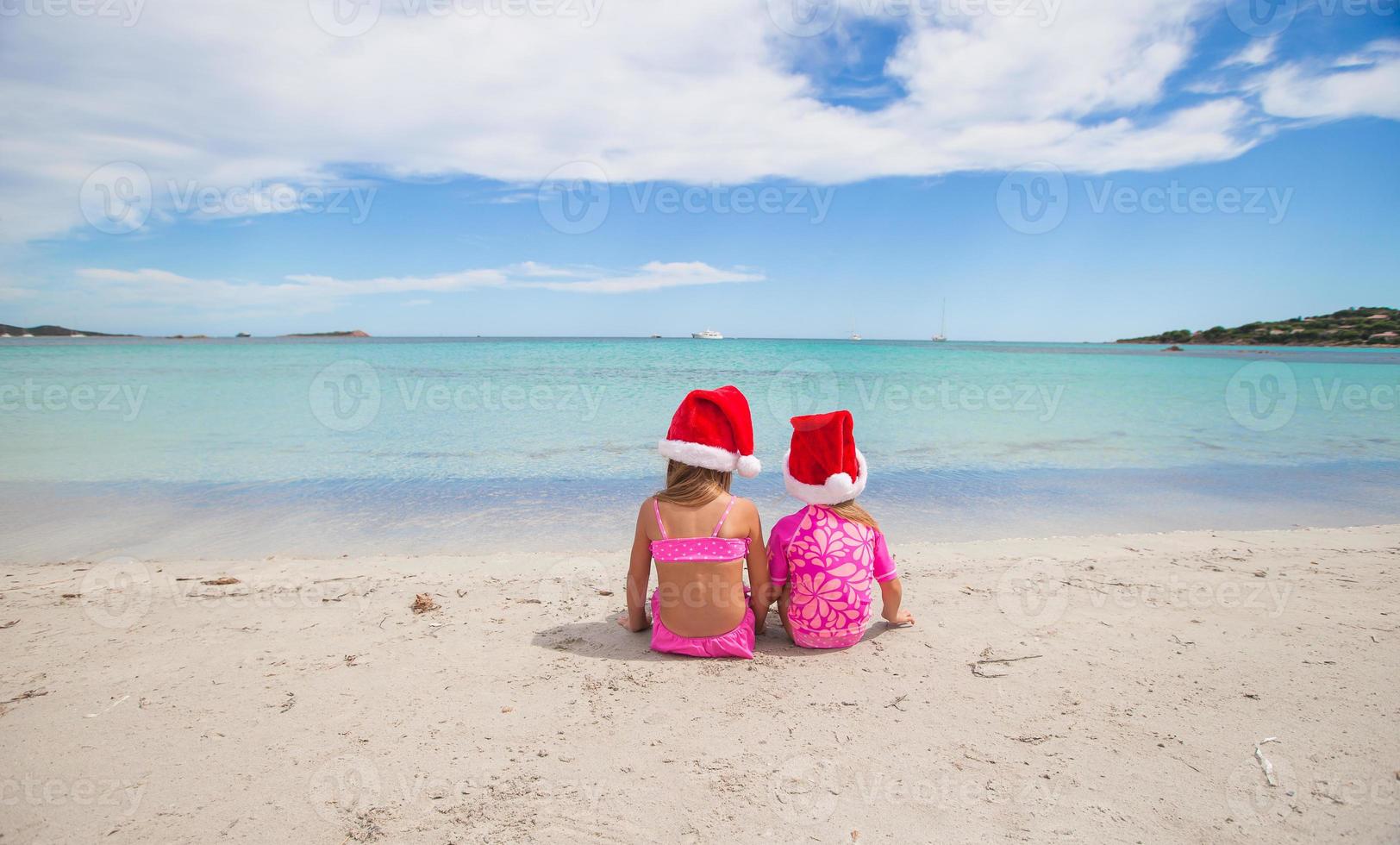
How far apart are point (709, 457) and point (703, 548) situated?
0.50 m

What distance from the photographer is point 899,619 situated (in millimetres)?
3953

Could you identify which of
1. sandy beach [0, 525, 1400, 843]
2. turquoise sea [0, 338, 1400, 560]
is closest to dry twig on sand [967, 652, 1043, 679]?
sandy beach [0, 525, 1400, 843]

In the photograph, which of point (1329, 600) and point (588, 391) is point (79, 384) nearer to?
point (588, 391)

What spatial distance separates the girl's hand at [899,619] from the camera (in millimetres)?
3936

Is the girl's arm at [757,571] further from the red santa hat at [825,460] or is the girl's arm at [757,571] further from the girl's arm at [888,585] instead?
the girl's arm at [888,585]

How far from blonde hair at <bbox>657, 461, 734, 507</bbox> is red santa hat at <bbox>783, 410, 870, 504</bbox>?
409 mm

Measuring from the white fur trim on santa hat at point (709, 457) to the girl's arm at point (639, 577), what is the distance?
342 millimetres

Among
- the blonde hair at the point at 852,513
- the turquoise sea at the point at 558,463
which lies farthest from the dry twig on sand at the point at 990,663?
the turquoise sea at the point at 558,463

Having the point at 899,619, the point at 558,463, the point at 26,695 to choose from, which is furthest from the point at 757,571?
Answer: the point at 558,463

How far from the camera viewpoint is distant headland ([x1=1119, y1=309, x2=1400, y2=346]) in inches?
2163

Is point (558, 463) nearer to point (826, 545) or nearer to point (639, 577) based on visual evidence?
point (639, 577)

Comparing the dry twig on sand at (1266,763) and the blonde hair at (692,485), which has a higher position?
the blonde hair at (692,485)

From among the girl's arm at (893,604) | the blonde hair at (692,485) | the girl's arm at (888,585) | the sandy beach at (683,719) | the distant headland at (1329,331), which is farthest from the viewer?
the distant headland at (1329,331)

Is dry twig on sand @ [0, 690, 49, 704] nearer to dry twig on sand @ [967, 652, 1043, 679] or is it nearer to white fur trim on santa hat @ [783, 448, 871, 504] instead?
white fur trim on santa hat @ [783, 448, 871, 504]
